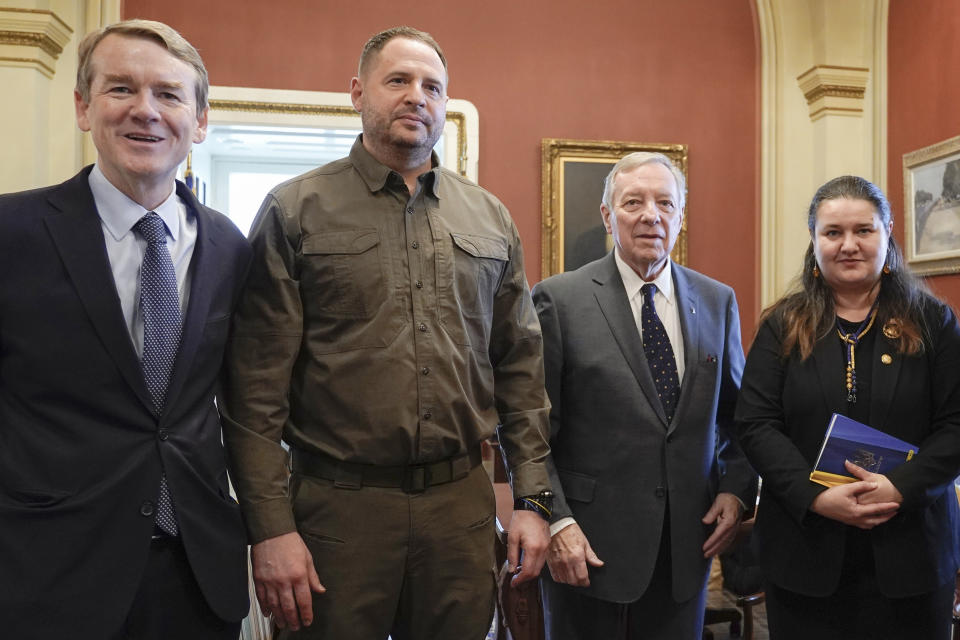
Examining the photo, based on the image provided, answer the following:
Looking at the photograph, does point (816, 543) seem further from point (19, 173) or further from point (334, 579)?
point (19, 173)

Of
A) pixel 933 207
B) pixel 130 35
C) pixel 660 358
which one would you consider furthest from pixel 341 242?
pixel 933 207

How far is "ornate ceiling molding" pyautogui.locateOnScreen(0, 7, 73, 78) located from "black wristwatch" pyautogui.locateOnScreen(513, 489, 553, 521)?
361 centimetres

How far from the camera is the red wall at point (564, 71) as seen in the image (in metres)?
4.45

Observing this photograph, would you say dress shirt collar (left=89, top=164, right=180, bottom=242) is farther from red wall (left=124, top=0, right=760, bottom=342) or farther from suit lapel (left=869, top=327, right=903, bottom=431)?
red wall (left=124, top=0, right=760, bottom=342)

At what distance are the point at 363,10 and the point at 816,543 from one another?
3.85 m

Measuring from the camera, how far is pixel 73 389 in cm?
127

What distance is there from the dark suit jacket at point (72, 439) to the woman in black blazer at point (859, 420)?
1.34 meters

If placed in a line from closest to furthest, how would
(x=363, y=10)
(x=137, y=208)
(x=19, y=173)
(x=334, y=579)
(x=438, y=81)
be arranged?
(x=137, y=208) < (x=334, y=579) < (x=438, y=81) < (x=19, y=173) < (x=363, y=10)

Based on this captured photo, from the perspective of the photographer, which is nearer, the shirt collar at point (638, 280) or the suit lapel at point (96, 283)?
the suit lapel at point (96, 283)

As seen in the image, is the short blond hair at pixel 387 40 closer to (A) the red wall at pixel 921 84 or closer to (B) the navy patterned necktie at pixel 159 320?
(B) the navy patterned necktie at pixel 159 320

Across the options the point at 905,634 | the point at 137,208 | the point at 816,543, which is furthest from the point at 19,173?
the point at 905,634

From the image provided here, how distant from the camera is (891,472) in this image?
5.94 ft

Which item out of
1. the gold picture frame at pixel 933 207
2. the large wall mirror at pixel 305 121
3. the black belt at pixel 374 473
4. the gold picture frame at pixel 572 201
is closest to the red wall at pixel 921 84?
the gold picture frame at pixel 933 207

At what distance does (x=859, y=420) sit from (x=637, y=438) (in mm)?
531
